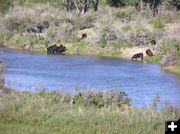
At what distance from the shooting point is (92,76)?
1772 inches

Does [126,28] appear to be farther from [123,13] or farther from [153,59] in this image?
[123,13]

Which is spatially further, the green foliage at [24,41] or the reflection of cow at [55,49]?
the green foliage at [24,41]

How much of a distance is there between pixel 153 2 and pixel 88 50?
97.5ft

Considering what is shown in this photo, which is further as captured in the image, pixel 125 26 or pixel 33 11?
pixel 33 11

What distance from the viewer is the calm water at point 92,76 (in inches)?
1432

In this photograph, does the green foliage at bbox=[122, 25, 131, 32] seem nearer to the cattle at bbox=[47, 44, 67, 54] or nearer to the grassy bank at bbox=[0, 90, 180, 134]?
the cattle at bbox=[47, 44, 67, 54]

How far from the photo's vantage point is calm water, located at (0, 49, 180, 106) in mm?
36366

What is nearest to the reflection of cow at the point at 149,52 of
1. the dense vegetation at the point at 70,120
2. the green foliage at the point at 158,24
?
the green foliage at the point at 158,24

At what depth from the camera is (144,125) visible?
53.8 feet

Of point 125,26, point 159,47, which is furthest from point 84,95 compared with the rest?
point 125,26

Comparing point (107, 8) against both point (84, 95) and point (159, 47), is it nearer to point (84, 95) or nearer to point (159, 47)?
point (159, 47)

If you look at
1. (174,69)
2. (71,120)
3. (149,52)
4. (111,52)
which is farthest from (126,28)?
(71,120)

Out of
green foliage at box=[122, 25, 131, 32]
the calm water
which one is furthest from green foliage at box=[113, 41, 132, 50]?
the calm water

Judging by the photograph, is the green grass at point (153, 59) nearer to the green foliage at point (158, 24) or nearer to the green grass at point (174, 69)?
the green grass at point (174, 69)
